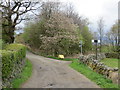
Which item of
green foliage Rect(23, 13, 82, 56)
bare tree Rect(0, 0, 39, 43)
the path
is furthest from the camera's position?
green foliage Rect(23, 13, 82, 56)

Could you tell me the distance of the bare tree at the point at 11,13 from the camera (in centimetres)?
1639

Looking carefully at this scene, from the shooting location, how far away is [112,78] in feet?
24.0

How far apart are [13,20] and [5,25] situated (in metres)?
1.51

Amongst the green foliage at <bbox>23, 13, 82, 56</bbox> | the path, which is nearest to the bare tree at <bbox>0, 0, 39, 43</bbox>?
the green foliage at <bbox>23, 13, 82, 56</bbox>

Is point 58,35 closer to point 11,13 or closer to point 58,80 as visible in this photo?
point 11,13

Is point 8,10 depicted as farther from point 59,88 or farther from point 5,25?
point 59,88

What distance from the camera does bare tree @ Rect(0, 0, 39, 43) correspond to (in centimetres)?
1639

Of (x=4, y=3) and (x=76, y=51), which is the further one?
(x=76, y=51)

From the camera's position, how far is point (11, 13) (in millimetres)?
16609

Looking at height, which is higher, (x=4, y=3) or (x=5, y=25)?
(x=4, y=3)

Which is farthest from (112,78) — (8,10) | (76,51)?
(76,51)

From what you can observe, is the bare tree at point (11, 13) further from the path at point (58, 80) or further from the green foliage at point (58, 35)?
the path at point (58, 80)

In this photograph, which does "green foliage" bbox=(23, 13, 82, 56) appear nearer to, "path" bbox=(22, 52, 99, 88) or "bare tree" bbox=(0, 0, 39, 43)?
"bare tree" bbox=(0, 0, 39, 43)

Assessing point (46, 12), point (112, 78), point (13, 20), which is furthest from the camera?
point (46, 12)
